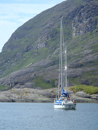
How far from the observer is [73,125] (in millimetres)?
75938

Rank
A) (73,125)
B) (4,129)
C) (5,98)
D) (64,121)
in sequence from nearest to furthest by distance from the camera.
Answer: (4,129)
(73,125)
(64,121)
(5,98)

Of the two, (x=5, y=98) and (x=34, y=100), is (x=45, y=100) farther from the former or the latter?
(x=5, y=98)

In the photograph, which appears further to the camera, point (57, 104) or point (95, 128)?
point (57, 104)

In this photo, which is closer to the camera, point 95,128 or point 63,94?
point 95,128

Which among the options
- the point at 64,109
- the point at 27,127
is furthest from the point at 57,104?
the point at 27,127

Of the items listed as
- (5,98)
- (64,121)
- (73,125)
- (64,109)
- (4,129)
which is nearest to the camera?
(4,129)

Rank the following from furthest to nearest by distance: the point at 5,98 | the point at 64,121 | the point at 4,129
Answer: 1. the point at 5,98
2. the point at 64,121
3. the point at 4,129

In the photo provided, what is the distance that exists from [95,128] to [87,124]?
7.03 meters

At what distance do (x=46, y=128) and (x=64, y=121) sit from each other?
1323 cm

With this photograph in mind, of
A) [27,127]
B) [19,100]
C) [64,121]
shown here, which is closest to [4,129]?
[27,127]

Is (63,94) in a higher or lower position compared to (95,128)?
higher

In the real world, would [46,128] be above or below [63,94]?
below

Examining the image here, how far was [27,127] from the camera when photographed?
72.1 metres

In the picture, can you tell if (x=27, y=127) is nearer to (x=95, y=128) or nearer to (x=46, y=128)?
(x=46, y=128)
